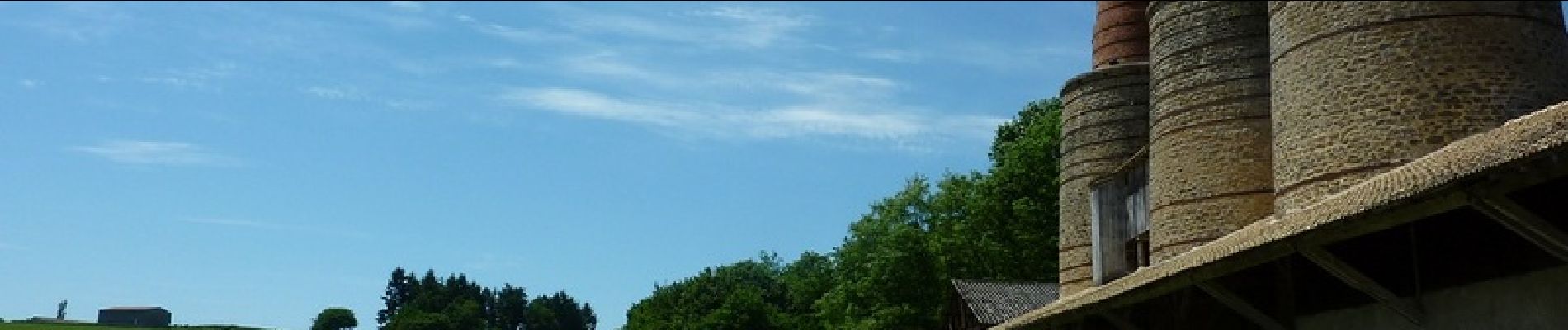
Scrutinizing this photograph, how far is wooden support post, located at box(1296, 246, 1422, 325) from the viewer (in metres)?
8.89

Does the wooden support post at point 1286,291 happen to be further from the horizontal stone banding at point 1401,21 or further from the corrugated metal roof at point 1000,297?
the corrugated metal roof at point 1000,297

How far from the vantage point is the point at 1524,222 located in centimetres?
736

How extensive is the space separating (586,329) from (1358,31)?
300 feet

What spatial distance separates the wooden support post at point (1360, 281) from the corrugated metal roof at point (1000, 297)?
590 inches

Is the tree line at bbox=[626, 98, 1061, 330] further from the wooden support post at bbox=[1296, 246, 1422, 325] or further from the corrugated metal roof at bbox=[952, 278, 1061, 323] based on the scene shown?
the wooden support post at bbox=[1296, 246, 1422, 325]

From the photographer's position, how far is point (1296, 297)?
10.9 metres

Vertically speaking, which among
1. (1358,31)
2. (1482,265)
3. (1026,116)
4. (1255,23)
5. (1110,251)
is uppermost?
(1026,116)

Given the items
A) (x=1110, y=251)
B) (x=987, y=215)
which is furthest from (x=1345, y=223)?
(x=987, y=215)

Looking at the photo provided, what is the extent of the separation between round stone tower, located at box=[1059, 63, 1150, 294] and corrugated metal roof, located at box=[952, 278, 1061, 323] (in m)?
0.69

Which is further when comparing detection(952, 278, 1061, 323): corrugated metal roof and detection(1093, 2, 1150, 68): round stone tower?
detection(1093, 2, 1150, 68): round stone tower

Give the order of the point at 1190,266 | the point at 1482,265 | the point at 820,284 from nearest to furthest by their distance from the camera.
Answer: the point at 1482,265, the point at 1190,266, the point at 820,284

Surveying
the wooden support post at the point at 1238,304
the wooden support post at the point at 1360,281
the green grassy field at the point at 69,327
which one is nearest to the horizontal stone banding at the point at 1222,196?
the wooden support post at the point at 1238,304

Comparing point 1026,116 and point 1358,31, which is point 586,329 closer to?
point 1026,116

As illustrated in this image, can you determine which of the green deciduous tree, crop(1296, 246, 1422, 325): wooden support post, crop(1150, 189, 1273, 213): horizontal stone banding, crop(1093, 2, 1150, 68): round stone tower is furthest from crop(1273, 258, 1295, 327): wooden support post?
the green deciduous tree
